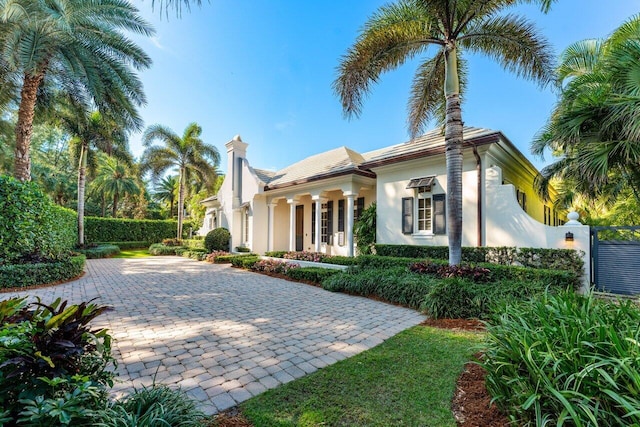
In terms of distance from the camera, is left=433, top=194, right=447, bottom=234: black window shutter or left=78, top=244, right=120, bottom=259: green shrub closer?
left=433, top=194, right=447, bottom=234: black window shutter

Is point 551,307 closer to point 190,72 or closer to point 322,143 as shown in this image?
point 190,72

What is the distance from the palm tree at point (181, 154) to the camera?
2180 cm

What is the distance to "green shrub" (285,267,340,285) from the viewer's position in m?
10.1

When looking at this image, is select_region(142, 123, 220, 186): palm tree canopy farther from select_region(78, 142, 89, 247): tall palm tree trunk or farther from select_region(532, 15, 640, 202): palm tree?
select_region(532, 15, 640, 202): palm tree

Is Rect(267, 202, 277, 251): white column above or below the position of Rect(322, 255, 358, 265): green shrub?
above

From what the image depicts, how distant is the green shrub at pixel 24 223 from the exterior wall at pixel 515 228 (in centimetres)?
1516

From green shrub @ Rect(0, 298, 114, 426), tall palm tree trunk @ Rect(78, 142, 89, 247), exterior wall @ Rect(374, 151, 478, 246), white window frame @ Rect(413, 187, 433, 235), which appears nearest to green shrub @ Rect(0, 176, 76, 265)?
green shrub @ Rect(0, 298, 114, 426)

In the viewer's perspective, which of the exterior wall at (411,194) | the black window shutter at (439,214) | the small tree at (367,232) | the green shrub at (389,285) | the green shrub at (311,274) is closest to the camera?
the green shrub at (389,285)

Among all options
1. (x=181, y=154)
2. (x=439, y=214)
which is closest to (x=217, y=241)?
(x=181, y=154)

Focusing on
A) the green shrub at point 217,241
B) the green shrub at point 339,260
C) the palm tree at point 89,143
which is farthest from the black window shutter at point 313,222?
the palm tree at point 89,143

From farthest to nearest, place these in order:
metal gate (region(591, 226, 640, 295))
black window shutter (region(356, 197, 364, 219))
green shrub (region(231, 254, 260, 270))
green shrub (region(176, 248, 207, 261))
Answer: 1. green shrub (region(176, 248, 207, 261))
2. black window shutter (region(356, 197, 364, 219))
3. green shrub (region(231, 254, 260, 270))
4. metal gate (region(591, 226, 640, 295))

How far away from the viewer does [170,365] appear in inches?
151

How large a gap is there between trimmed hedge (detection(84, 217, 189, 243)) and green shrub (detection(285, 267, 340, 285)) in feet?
74.2

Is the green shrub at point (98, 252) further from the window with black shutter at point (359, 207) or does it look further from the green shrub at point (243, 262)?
the window with black shutter at point (359, 207)
